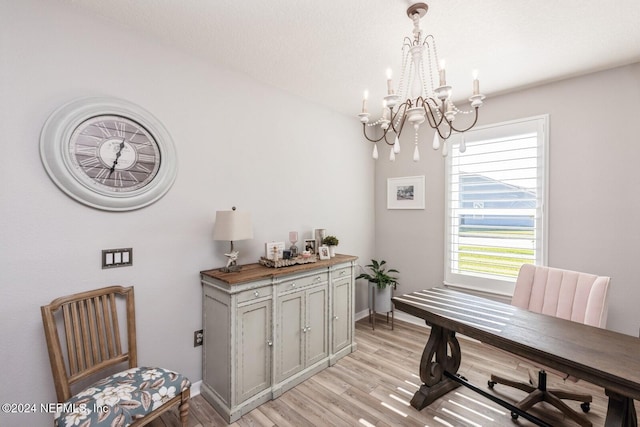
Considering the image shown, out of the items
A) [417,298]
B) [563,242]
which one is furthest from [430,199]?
[417,298]

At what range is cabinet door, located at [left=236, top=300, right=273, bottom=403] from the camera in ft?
6.72

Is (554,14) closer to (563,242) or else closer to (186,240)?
(563,242)

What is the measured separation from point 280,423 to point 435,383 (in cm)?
123

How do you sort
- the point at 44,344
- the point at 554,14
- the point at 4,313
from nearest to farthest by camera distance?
the point at 4,313, the point at 44,344, the point at 554,14

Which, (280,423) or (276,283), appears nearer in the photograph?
(280,423)

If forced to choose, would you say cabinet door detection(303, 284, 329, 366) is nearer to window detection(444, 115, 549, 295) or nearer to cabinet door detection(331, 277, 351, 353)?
cabinet door detection(331, 277, 351, 353)

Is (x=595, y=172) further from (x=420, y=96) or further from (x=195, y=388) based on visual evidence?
(x=195, y=388)

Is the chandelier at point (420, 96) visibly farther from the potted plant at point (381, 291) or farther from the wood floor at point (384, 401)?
the potted plant at point (381, 291)

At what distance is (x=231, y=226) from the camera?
214 cm

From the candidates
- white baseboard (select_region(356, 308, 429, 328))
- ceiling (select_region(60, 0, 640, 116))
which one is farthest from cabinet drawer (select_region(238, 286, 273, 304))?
white baseboard (select_region(356, 308, 429, 328))

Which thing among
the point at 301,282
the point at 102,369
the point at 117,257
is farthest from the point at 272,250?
the point at 102,369

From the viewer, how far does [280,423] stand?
6.40 ft

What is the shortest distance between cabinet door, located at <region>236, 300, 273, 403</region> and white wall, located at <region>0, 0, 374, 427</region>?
0.49 metres

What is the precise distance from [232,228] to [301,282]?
2.58 feet
